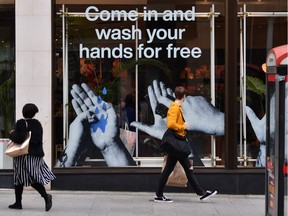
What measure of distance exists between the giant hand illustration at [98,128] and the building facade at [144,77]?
18 mm

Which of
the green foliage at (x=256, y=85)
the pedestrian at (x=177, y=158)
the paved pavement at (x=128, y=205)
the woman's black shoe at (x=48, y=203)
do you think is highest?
the green foliage at (x=256, y=85)

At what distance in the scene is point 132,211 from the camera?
8.62m

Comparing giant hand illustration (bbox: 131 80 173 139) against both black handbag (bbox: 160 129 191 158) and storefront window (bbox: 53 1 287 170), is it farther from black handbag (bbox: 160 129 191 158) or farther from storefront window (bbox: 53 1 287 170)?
black handbag (bbox: 160 129 191 158)

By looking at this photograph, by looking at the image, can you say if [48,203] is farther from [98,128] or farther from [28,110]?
[98,128]

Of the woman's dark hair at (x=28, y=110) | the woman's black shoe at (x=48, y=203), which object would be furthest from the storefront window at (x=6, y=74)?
the woman's black shoe at (x=48, y=203)

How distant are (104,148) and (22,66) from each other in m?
2.07

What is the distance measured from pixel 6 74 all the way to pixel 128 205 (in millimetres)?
3370

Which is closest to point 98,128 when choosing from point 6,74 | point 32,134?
point 6,74

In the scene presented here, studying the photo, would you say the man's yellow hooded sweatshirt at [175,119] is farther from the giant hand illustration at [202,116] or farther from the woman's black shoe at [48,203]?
the woman's black shoe at [48,203]

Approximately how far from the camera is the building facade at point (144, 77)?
10.3 metres

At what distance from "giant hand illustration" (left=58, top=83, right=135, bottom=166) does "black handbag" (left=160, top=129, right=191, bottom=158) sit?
1.62 meters

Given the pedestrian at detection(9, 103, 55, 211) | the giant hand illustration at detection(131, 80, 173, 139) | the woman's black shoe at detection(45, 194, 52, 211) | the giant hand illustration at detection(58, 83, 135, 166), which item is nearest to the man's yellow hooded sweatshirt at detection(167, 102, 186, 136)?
the giant hand illustration at detection(131, 80, 173, 139)

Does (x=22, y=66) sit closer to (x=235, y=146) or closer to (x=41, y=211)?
(x=41, y=211)

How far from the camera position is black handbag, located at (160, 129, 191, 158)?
8.81 meters
